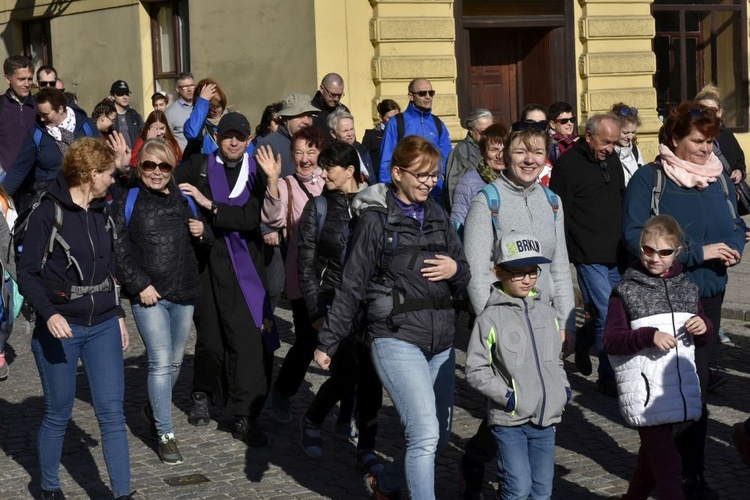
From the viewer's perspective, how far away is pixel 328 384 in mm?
7770

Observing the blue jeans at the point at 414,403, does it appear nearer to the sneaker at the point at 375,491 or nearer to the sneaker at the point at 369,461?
the sneaker at the point at 375,491

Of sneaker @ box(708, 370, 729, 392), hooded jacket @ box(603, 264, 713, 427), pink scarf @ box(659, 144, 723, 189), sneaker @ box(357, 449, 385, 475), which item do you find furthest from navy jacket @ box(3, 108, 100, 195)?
hooded jacket @ box(603, 264, 713, 427)

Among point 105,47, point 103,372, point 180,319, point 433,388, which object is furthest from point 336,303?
point 105,47

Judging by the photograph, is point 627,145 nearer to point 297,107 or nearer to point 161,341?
point 297,107

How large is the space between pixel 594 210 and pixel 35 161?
17.2 ft

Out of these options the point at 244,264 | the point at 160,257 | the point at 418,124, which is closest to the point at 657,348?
the point at 160,257

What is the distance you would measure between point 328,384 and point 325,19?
10.8 m

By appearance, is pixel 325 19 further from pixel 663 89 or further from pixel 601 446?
pixel 601 446

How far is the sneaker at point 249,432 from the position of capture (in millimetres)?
8055

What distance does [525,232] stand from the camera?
6.60m

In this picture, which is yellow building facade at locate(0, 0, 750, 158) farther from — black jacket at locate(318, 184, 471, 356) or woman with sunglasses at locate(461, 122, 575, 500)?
black jacket at locate(318, 184, 471, 356)

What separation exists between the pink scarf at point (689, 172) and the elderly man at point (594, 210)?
7.65 ft

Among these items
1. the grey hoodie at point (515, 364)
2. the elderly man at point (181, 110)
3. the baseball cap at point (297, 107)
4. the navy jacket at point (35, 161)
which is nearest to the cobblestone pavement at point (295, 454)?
the grey hoodie at point (515, 364)

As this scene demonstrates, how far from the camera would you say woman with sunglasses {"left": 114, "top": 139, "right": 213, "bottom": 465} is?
7.60m
